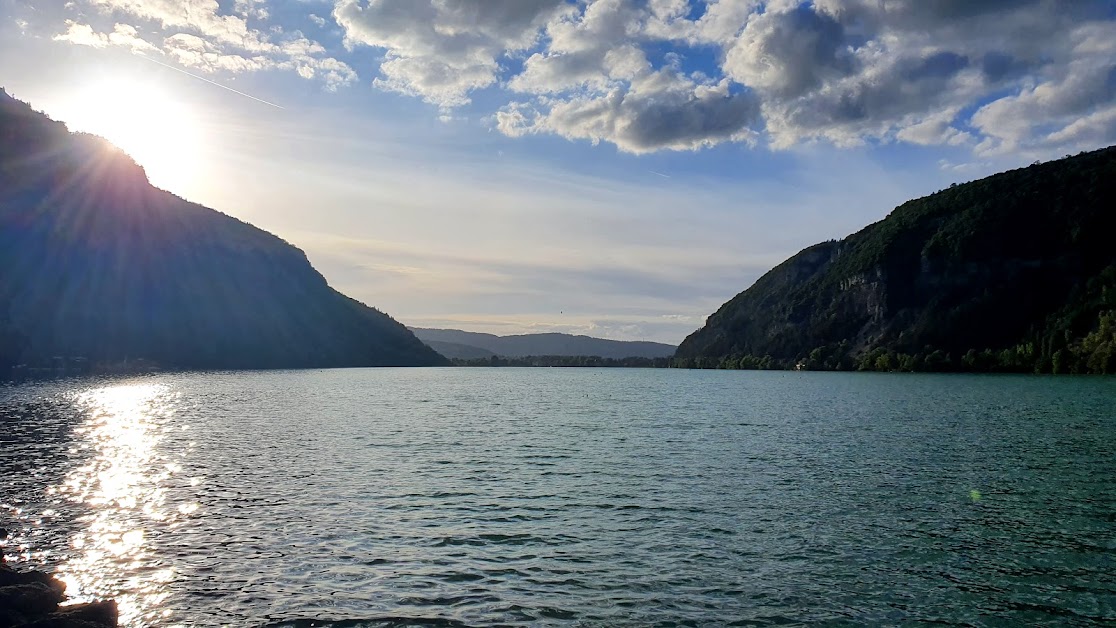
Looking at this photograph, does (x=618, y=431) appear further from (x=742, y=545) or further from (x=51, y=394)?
(x=51, y=394)

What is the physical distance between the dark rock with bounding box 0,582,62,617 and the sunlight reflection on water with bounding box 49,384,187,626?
5.29ft

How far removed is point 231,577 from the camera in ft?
88.3

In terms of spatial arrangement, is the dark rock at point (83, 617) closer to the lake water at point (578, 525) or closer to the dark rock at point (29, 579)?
the lake water at point (578, 525)

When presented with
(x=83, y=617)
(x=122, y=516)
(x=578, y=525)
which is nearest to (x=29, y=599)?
(x=83, y=617)

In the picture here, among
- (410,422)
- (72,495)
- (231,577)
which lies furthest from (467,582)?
(410,422)

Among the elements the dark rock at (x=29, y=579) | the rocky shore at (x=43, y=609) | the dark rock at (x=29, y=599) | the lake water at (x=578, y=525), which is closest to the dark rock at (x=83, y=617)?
the rocky shore at (x=43, y=609)

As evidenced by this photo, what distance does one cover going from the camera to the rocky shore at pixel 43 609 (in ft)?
67.2

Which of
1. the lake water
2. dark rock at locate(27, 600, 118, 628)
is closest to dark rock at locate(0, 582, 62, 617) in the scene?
dark rock at locate(27, 600, 118, 628)

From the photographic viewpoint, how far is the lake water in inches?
944

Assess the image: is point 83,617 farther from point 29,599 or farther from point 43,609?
point 29,599

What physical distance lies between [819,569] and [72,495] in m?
Result: 41.4

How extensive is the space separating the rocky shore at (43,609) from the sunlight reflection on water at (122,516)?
0.91 m

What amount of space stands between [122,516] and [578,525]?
936 inches

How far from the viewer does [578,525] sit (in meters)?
34.4
